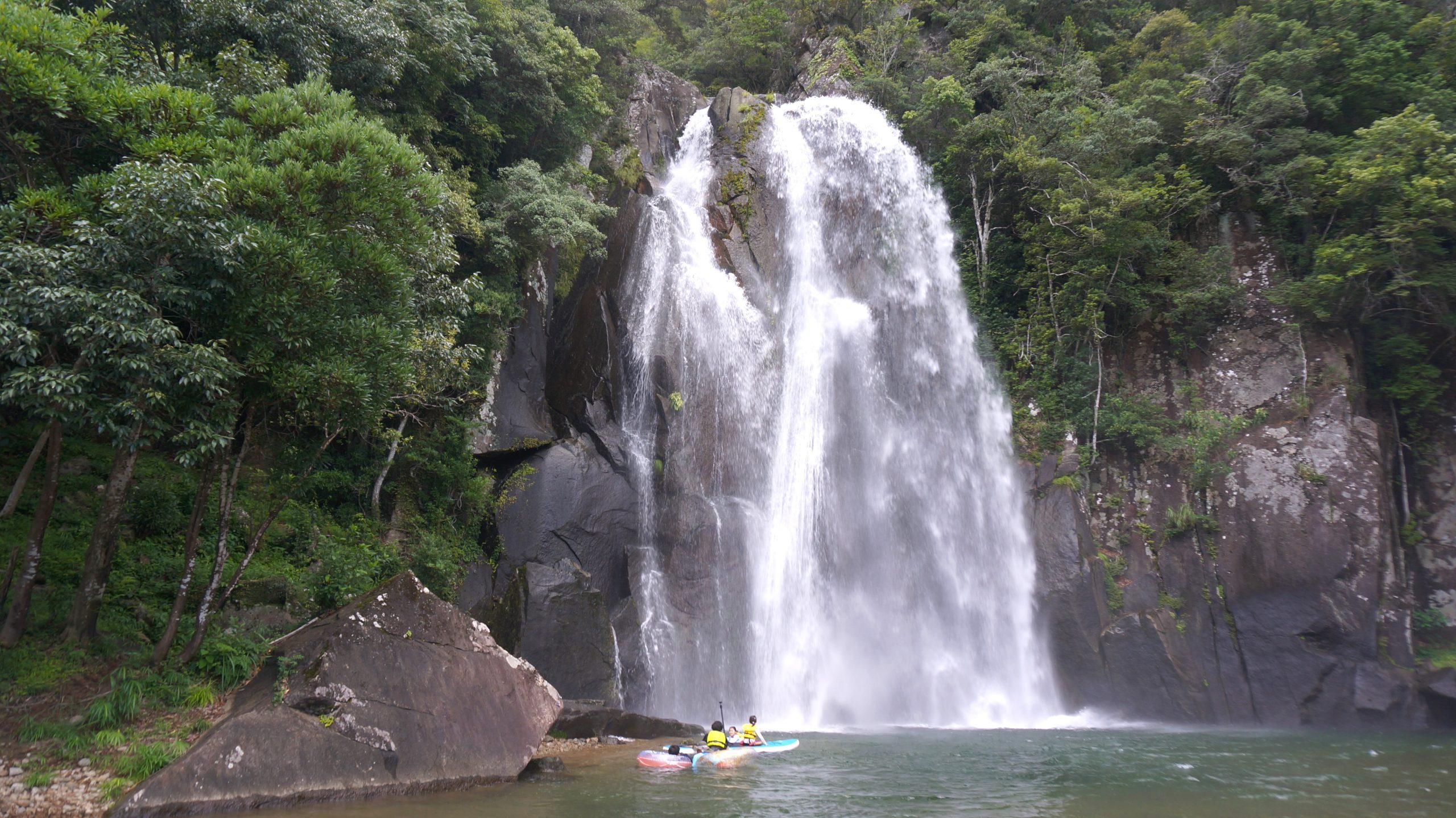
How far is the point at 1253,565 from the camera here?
15070mm

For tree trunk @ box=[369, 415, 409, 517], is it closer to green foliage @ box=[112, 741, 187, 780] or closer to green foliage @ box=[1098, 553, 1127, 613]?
green foliage @ box=[112, 741, 187, 780]

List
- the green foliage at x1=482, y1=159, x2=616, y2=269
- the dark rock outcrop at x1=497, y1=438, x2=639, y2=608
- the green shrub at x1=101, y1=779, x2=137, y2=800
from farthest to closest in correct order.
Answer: the green foliage at x1=482, y1=159, x2=616, y2=269
the dark rock outcrop at x1=497, y1=438, x2=639, y2=608
the green shrub at x1=101, y1=779, x2=137, y2=800

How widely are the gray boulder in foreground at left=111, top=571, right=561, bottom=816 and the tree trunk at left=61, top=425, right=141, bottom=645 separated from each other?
1.68m

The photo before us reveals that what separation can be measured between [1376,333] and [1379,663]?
703 centimetres

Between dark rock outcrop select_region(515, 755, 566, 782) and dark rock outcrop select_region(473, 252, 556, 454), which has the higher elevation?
dark rock outcrop select_region(473, 252, 556, 454)

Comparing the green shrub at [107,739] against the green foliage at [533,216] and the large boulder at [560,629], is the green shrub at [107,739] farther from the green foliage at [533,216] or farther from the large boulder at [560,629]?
the green foliage at [533,216]

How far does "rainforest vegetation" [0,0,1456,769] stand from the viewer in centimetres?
699

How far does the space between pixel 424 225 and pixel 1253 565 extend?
16.4 metres

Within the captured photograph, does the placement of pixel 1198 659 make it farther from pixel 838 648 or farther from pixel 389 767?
pixel 389 767

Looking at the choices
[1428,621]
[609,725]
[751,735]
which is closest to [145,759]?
[609,725]

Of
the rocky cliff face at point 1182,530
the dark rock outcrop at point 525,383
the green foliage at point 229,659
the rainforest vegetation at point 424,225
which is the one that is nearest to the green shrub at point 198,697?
the rainforest vegetation at point 424,225

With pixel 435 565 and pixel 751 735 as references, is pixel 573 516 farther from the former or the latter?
pixel 751 735

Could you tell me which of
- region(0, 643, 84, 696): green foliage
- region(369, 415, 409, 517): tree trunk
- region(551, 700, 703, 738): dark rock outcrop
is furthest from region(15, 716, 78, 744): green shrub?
region(369, 415, 409, 517): tree trunk

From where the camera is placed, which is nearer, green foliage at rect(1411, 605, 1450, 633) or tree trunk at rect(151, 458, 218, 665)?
tree trunk at rect(151, 458, 218, 665)
